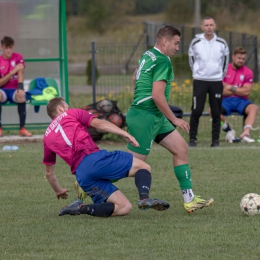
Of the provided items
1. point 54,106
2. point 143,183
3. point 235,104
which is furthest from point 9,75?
point 143,183

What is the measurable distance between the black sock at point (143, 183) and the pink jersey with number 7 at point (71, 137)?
0.49 metres

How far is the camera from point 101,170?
6.90 metres

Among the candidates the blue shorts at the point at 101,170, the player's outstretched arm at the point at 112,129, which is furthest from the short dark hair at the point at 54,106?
the blue shorts at the point at 101,170

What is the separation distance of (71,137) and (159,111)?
1.04 meters

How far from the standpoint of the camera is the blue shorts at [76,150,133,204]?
22.7 ft

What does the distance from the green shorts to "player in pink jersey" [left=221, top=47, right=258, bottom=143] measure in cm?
611

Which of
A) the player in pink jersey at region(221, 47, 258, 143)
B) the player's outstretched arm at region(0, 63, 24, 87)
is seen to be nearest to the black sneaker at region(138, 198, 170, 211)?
the player in pink jersey at region(221, 47, 258, 143)

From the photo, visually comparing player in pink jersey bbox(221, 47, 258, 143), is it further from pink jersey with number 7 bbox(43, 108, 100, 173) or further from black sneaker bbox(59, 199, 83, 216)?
pink jersey with number 7 bbox(43, 108, 100, 173)

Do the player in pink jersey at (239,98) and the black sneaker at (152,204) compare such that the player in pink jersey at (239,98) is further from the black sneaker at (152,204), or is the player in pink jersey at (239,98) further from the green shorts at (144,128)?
the black sneaker at (152,204)

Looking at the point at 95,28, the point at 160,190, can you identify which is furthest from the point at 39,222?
the point at 95,28

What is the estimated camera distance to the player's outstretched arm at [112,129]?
6.54 m

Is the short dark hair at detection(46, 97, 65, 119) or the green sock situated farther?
the green sock

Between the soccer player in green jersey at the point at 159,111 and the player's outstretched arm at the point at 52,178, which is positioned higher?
the soccer player in green jersey at the point at 159,111

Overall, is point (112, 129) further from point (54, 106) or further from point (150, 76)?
point (150, 76)
